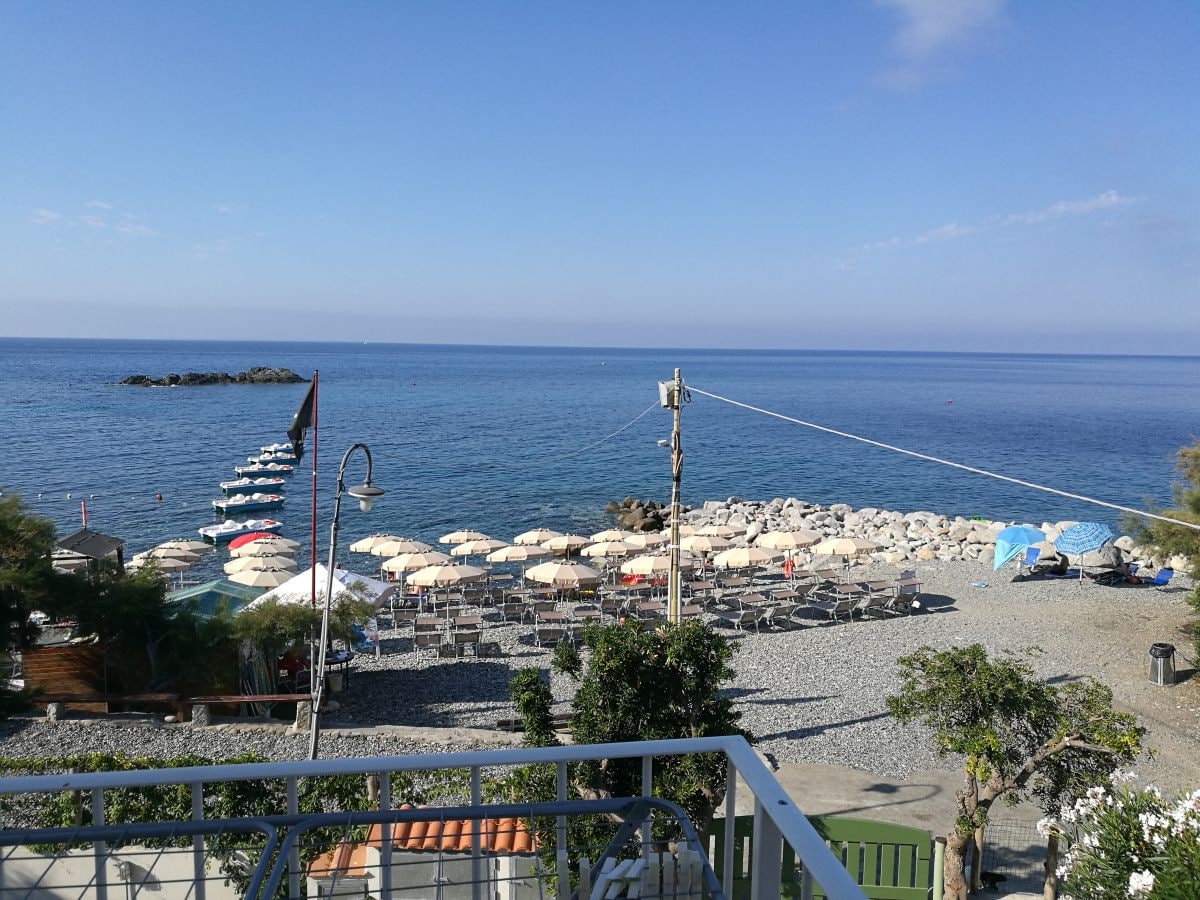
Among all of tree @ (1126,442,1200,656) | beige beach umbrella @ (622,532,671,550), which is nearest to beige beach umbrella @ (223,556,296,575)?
beige beach umbrella @ (622,532,671,550)

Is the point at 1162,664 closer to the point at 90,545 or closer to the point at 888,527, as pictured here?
the point at 888,527

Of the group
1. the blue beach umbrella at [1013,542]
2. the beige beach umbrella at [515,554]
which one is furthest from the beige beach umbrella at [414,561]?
the blue beach umbrella at [1013,542]

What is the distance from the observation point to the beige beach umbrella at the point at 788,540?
23641mm

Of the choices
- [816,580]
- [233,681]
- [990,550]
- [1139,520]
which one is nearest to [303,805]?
[233,681]

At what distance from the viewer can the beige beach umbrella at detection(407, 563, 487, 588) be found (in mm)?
19562

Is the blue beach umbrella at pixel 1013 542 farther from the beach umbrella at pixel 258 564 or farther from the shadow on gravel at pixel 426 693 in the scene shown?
the beach umbrella at pixel 258 564

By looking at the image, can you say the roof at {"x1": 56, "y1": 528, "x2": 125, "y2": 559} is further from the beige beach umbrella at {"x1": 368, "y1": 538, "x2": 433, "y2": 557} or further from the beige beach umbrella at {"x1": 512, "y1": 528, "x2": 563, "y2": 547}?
the beige beach umbrella at {"x1": 512, "y1": 528, "x2": 563, "y2": 547}

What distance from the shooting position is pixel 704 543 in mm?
23016

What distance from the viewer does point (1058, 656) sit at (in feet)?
52.9

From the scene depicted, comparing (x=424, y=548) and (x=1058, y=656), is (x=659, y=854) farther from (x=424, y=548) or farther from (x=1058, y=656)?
(x=424, y=548)

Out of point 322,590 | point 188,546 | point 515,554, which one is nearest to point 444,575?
point 515,554

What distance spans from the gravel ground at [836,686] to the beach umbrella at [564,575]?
2.24 m

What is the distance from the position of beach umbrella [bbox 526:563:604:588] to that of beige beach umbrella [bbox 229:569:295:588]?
5.90 m

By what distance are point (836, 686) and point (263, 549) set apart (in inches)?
585
